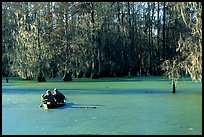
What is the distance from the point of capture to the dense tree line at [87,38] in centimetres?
2981

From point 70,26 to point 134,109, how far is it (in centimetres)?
1971

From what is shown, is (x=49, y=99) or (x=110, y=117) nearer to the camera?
(x=110, y=117)

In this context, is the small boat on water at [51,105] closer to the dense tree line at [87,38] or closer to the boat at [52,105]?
the boat at [52,105]

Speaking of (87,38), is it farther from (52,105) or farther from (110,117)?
(110,117)

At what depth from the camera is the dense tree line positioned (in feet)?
97.8

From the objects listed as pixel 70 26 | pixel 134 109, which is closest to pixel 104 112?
pixel 134 109

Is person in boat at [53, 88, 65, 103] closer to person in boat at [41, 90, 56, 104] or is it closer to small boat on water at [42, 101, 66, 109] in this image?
person in boat at [41, 90, 56, 104]

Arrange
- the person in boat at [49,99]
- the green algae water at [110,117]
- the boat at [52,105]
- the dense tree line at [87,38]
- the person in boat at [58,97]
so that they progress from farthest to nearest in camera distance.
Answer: the dense tree line at [87,38], the person in boat at [58,97], the person in boat at [49,99], the boat at [52,105], the green algae water at [110,117]

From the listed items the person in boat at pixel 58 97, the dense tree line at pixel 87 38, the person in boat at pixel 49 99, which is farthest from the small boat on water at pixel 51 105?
the dense tree line at pixel 87 38

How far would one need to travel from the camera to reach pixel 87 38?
3247cm

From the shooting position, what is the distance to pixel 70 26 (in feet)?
105

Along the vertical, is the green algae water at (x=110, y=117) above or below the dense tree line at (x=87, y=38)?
below

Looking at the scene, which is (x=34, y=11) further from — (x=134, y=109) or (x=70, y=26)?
(x=134, y=109)

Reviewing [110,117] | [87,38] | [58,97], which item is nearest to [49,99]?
[58,97]
